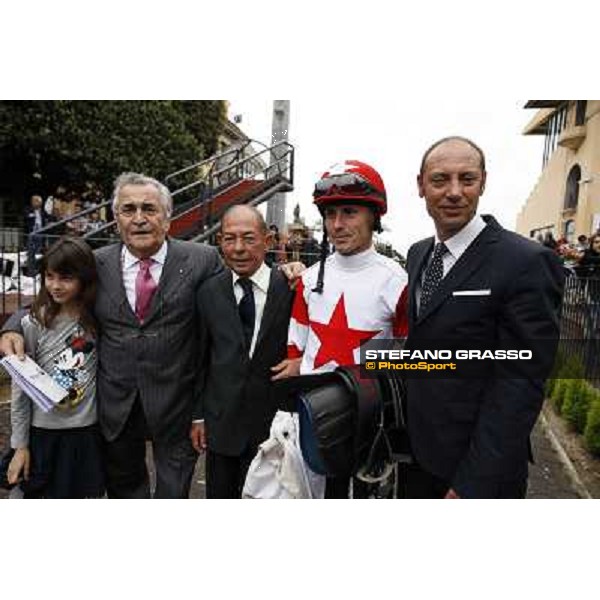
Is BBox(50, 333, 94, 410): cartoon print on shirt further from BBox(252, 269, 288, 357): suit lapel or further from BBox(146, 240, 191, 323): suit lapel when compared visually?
BBox(252, 269, 288, 357): suit lapel

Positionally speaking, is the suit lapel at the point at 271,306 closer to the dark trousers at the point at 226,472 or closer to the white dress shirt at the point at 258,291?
the white dress shirt at the point at 258,291

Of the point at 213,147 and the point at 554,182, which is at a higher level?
the point at 213,147

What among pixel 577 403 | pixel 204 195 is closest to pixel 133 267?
pixel 204 195

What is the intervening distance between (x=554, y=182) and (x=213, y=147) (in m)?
1.78

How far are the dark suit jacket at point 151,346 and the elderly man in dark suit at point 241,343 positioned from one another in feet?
0.24

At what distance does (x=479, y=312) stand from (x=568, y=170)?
774 mm

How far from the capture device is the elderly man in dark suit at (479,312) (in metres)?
1.30

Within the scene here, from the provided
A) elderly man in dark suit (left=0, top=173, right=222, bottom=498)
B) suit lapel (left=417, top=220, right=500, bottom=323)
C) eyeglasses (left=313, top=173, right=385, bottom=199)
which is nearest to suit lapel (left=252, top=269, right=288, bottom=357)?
elderly man in dark suit (left=0, top=173, right=222, bottom=498)

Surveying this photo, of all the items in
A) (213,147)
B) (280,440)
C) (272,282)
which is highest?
(213,147)

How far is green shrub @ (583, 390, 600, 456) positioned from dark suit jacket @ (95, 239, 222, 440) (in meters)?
2.00

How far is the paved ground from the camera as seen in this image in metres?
2.67

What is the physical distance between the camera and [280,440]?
66.3 inches

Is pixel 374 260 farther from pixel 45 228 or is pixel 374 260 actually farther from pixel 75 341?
pixel 45 228
